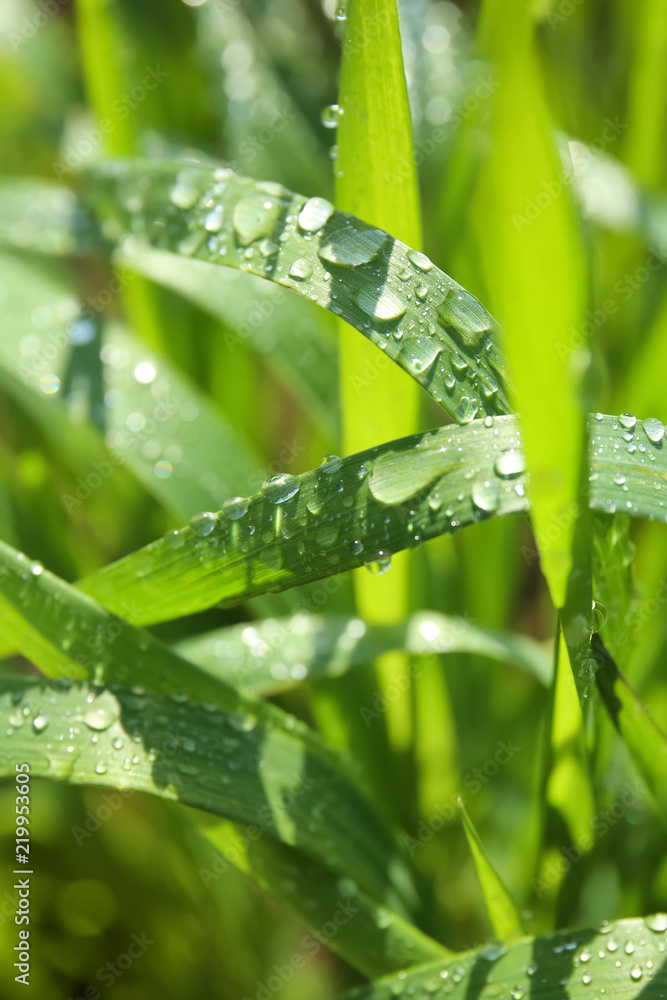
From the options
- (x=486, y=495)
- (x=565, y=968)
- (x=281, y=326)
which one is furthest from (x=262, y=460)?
(x=565, y=968)

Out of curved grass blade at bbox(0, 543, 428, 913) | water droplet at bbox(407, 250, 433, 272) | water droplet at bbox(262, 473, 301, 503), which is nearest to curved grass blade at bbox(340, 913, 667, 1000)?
curved grass blade at bbox(0, 543, 428, 913)

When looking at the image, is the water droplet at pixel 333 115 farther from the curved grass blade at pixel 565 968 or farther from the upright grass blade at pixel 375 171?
the curved grass blade at pixel 565 968

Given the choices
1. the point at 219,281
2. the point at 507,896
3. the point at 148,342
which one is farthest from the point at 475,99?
the point at 507,896

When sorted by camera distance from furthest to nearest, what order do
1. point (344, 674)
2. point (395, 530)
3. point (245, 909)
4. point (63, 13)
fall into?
point (63, 13) < point (245, 909) < point (344, 674) < point (395, 530)

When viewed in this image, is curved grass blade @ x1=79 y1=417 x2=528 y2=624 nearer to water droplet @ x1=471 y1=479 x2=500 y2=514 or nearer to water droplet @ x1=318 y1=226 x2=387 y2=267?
water droplet @ x1=471 y1=479 x2=500 y2=514

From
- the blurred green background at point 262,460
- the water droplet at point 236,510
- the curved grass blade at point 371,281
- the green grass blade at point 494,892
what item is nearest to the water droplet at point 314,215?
the curved grass blade at point 371,281

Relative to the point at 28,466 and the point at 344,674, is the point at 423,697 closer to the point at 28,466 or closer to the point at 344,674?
the point at 344,674

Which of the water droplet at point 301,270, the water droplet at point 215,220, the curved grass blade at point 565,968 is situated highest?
the water droplet at point 215,220
